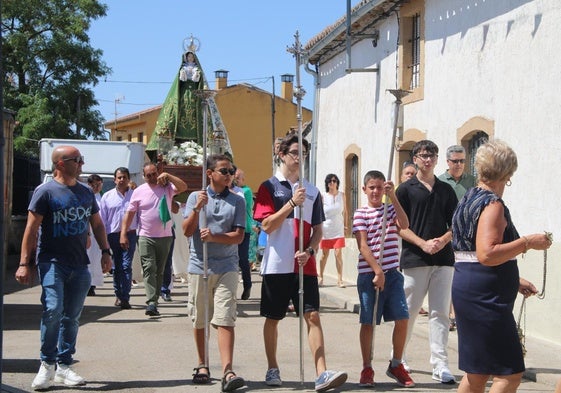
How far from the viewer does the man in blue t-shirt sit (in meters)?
8.03

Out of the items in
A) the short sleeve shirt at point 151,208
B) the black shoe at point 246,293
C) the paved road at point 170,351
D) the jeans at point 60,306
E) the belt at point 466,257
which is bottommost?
the paved road at point 170,351

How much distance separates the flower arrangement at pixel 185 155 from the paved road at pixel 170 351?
79.0 inches

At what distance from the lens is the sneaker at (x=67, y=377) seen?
8211 millimetres

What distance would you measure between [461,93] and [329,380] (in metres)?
7.51

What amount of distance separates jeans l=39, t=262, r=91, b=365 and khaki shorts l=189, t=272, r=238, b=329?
87 cm

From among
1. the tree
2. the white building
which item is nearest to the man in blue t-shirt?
the white building

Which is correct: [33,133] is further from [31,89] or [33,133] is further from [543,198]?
[543,198]

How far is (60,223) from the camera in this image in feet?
26.7

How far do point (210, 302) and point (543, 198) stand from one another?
15.7 feet

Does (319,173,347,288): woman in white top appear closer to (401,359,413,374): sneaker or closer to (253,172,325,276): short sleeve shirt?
(401,359,413,374): sneaker

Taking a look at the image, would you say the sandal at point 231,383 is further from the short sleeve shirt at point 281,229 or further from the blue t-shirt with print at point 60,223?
the blue t-shirt with print at point 60,223

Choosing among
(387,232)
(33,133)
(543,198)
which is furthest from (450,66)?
(33,133)

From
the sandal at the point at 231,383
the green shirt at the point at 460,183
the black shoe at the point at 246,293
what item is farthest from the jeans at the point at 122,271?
the sandal at the point at 231,383

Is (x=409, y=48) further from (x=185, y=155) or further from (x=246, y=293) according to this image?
(x=246, y=293)
